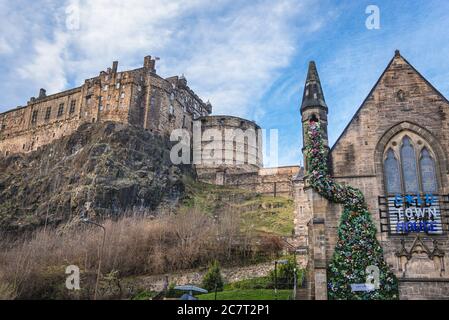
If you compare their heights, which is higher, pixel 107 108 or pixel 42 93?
pixel 42 93

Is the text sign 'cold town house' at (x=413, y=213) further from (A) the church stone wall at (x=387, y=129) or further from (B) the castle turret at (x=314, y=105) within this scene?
(B) the castle turret at (x=314, y=105)

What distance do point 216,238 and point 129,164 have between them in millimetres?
23288

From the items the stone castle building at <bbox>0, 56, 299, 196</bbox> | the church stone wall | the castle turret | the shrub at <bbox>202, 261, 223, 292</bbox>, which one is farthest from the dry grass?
the stone castle building at <bbox>0, 56, 299, 196</bbox>

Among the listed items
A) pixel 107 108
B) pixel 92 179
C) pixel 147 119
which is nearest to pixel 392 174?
pixel 92 179

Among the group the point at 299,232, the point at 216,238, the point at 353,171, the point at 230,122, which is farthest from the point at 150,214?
the point at 353,171

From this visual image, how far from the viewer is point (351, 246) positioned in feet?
59.7

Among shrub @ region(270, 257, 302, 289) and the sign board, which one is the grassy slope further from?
the sign board

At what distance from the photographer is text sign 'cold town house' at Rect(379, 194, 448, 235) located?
721 inches

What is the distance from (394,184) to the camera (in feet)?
63.1

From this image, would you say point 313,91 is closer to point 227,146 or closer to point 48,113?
point 227,146

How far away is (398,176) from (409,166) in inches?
27.0

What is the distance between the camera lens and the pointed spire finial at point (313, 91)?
20.9 meters

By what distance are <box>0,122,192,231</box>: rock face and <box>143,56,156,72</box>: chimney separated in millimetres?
12181

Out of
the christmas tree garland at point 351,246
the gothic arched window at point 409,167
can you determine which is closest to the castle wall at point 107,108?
the christmas tree garland at point 351,246
